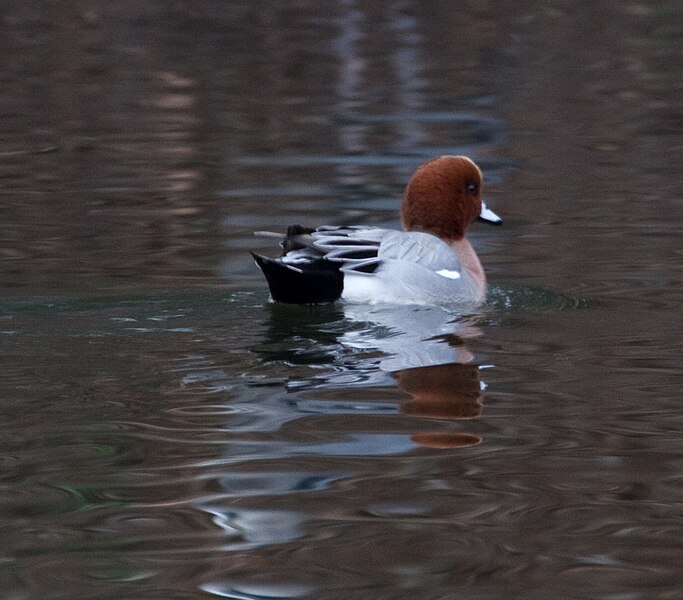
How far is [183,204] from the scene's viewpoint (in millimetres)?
10438

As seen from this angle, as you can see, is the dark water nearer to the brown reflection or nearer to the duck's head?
the brown reflection

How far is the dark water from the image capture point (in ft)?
13.2

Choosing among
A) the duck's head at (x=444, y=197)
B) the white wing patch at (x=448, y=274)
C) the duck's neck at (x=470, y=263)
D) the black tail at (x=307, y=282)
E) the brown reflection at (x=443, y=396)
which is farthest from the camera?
the duck's head at (x=444, y=197)

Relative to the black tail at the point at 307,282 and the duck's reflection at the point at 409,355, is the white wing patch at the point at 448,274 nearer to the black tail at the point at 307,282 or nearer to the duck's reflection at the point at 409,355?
the duck's reflection at the point at 409,355

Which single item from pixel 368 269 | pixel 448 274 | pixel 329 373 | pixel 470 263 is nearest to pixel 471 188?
pixel 470 263

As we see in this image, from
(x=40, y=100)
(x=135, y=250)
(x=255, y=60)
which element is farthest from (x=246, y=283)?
(x=255, y=60)

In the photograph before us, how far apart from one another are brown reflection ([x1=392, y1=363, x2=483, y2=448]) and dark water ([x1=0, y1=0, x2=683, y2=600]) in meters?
0.02

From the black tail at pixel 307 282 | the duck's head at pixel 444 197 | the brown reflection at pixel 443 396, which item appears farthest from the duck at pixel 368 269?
the brown reflection at pixel 443 396

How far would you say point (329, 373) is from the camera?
19.6 ft

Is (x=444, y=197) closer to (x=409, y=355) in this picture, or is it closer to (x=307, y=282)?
(x=307, y=282)

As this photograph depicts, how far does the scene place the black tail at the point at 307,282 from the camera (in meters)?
7.05

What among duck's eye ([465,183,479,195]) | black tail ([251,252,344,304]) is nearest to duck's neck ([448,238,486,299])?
duck's eye ([465,183,479,195])

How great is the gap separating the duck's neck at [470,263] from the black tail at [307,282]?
746 mm

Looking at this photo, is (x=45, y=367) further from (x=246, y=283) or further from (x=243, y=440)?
(x=246, y=283)
